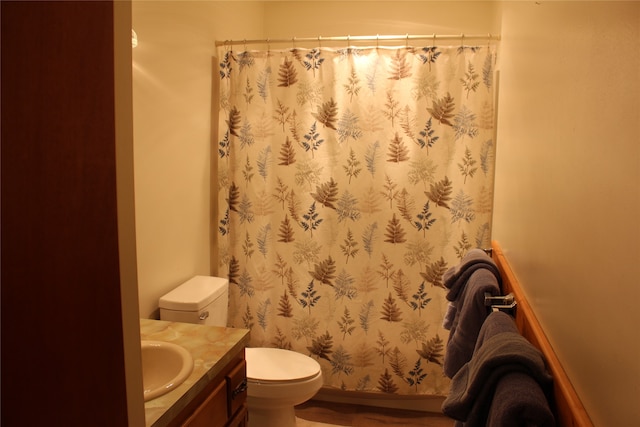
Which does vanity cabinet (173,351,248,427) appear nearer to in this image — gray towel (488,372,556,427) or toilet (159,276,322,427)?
toilet (159,276,322,427)

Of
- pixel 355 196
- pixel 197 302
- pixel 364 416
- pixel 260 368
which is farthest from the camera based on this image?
pixel 364 416

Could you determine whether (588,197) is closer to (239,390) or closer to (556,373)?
(556,373)

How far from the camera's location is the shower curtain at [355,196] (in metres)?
2.35

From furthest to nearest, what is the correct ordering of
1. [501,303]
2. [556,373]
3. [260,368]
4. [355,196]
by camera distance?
[355,196] < [260,368] < [501,303] < [556,373]

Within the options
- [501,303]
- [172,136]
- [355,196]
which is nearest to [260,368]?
[355,196]

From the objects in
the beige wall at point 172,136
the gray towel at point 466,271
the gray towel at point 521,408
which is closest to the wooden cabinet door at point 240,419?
the beige wall at point 172,136

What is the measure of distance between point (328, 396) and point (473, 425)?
7.13 ft

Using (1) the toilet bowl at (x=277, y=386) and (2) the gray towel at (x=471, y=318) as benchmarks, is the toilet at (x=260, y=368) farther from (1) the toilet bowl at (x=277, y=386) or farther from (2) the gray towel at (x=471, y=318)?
(2) the gray towel at (x=471, y=318)

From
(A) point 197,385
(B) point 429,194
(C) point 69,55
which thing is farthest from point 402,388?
(C) point 69,55

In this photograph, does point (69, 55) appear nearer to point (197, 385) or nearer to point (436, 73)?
point (197, 385)

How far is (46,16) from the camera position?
22.1 inches

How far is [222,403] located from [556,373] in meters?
1.00

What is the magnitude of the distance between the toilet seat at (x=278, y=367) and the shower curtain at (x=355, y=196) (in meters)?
0.41

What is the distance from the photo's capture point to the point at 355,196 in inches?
96.0
